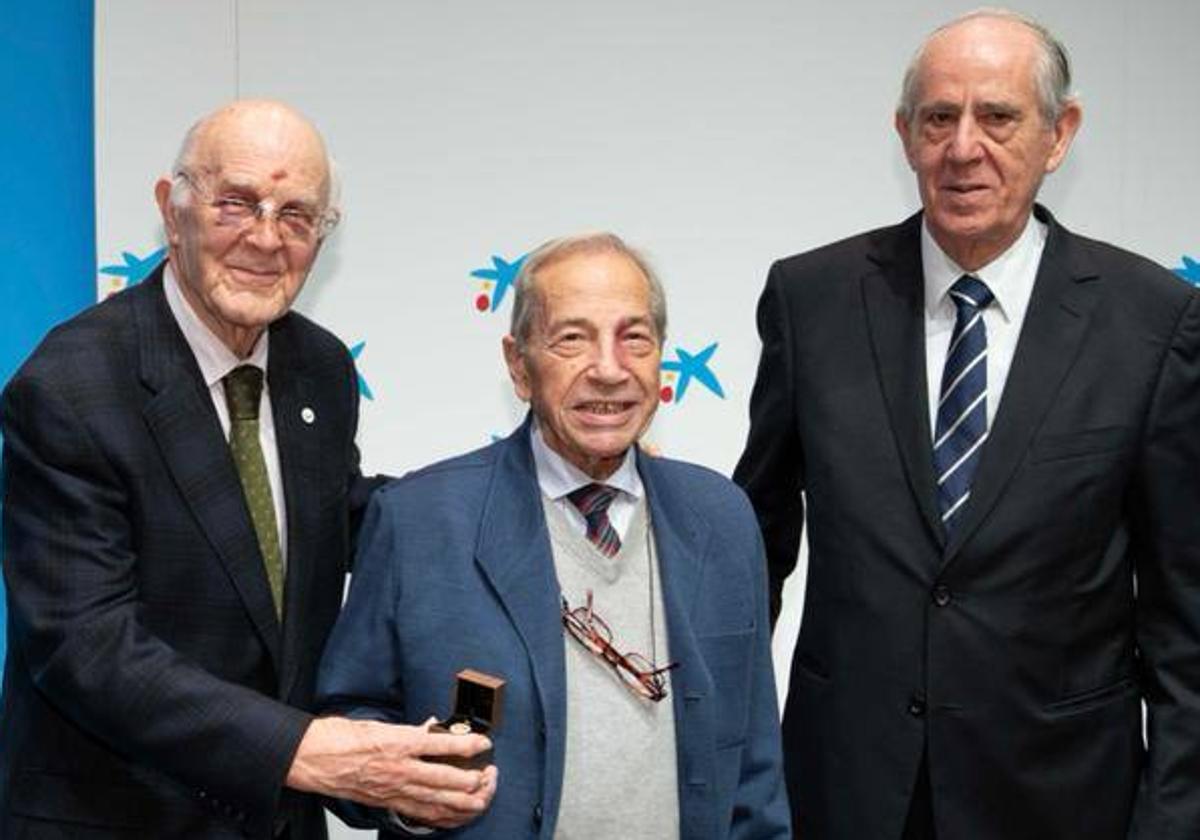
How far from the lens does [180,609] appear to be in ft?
6.25

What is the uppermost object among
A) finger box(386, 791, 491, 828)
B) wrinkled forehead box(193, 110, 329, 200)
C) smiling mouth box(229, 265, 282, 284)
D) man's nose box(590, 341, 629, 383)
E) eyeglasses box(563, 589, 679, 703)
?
wrinkled forehead box(193, 110, 329, 200)

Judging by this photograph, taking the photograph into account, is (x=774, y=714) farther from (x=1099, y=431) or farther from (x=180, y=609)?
(x=180, y=609)

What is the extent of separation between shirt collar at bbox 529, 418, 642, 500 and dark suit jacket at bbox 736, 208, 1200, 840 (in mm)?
372

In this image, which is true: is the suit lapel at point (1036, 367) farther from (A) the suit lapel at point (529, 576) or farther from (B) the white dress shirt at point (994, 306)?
(A) the suit lapel at point (529, 576)

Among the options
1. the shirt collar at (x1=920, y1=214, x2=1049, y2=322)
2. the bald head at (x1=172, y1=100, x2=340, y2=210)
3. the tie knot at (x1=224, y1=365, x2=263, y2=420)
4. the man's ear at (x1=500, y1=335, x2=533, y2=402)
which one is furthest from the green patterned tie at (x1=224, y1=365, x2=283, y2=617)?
the shirt collar at (x1=920, y1=214, x2=1049, y2=322)

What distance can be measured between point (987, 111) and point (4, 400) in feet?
4.45

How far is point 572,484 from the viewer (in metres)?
1.91

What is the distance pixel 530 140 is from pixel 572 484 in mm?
1469

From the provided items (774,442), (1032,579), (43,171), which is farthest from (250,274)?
(43,171)

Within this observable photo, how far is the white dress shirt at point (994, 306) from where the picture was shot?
2145 millimetres

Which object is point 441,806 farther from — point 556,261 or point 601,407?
point 556,261

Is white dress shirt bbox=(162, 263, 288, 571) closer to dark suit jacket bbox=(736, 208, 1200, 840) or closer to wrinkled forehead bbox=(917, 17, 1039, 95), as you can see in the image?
dark suit jacket bbox=(736, 208, 1200, 840)

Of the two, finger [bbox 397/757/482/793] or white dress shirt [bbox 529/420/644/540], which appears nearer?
finger [bbox 397/757/482/793]

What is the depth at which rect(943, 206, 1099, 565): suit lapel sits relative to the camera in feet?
6.75
